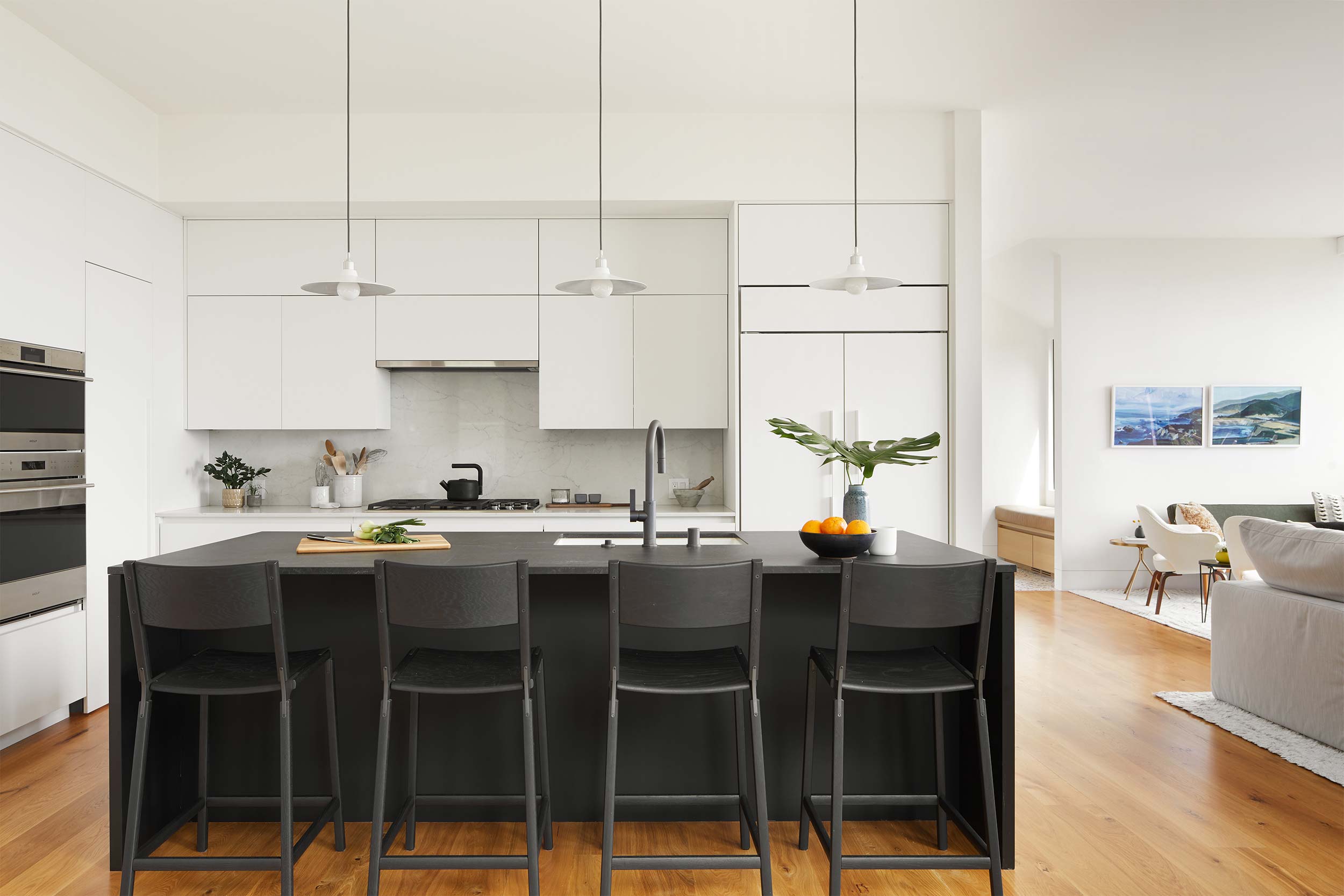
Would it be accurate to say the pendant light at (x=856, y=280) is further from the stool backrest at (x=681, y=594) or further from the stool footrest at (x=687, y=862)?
the stool footrest at (x=687, y=862)

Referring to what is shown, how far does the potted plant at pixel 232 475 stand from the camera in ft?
15.4

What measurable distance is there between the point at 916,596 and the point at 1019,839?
1075 millimetres

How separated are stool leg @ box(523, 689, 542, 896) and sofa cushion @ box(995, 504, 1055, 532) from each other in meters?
6.45

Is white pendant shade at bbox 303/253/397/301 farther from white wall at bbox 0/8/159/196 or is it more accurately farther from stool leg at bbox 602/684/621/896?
stool leg at bbox 602/684/621/896

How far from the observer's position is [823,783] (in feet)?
8.75

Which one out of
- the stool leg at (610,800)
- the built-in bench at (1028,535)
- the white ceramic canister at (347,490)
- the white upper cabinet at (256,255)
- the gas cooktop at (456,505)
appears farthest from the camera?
the built-in bench at (1028,535)

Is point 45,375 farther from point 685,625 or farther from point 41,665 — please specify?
point 685,625

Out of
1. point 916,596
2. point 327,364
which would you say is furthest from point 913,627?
point 327,364

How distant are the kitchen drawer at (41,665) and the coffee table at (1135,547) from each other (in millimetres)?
7056

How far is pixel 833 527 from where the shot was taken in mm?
2463

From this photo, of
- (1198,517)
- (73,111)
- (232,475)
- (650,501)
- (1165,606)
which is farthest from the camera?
(1198,517)

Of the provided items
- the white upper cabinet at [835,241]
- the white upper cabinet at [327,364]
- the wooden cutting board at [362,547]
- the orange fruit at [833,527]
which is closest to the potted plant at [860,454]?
the orange fruit at [833,527]

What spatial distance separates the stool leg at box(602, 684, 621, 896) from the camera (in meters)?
2.09

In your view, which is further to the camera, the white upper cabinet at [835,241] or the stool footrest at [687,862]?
the white upper cabinet at [835,241]
